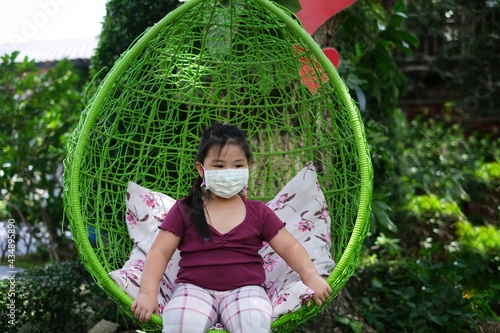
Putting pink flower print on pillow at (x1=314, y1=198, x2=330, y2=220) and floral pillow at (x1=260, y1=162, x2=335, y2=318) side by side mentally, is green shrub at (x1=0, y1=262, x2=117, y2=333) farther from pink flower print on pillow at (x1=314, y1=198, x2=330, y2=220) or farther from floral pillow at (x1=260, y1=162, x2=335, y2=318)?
pink flower print on pillow at (x1=314, y1=198, x2=330, y2=220)

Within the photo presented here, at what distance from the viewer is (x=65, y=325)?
3092 mm

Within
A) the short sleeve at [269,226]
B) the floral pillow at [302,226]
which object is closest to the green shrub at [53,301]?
the floral pillow at [302,226]

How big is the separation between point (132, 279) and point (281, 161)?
3.65 ft

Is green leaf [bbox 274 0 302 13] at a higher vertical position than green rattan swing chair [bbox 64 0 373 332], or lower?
higher

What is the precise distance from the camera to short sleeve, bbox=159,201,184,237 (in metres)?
2.36

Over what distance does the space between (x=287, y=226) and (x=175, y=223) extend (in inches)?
24.7

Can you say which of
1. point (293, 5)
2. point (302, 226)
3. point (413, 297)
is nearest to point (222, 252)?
point (302, 226)

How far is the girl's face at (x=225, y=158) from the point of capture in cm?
236

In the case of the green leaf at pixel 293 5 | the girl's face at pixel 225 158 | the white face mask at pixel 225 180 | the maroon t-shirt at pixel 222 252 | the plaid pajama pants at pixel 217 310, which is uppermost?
the green leaf at pixel 293 5

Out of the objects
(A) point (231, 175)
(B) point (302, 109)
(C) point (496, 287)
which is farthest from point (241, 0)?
(C) point (496, 287)

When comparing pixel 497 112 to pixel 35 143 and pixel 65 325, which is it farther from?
pixel 65 325

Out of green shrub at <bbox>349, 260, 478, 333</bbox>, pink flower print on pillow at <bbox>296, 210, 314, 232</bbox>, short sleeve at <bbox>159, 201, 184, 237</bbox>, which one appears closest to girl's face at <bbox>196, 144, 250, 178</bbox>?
short sleeve at <bbox>159, 201, 184, 237</bbox>

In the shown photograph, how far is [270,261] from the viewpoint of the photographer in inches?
106

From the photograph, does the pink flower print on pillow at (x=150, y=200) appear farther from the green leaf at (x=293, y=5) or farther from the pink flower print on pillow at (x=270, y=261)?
the green leaf at (x=293, y=5)
